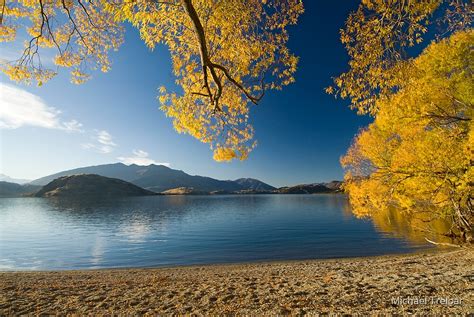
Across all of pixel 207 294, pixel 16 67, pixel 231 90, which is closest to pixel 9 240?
pixel 16 67

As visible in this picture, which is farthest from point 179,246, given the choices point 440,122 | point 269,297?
point 440,122

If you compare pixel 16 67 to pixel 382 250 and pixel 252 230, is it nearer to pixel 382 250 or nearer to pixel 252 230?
pixel 382 250

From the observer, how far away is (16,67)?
422 inches

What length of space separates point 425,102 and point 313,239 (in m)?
28.5

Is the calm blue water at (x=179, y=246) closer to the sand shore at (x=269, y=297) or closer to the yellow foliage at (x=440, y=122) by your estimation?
the yellow foliage at (x=440, y=122)

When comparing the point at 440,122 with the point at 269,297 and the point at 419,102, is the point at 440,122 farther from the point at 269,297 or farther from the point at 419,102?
the point at 269,297

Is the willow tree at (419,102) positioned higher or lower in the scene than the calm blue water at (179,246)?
higher

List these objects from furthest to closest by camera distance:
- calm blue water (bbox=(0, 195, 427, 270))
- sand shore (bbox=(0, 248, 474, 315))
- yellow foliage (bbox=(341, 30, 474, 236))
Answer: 1. calm blue water (bbox=(0, 195, 427, 270))
2. yellow foliage (bbox=(341, 30, 474, 236))
3. sand shore (bbox=(0, 248, 474, 315))

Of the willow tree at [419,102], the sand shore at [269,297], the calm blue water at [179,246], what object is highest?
the willow tree at [419,102]

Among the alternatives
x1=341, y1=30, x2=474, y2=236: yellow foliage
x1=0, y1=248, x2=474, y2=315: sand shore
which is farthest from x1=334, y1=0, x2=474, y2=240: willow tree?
x1=0, y1=248, x2=474, y2=315: sand shore

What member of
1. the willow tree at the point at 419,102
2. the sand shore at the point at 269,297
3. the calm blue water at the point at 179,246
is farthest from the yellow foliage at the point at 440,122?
the calm blue water at the point at 179,246

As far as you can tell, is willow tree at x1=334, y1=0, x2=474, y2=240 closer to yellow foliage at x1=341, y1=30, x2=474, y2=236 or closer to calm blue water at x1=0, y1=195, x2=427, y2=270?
yellow foliage at x1=341, y1=30, x2=474, y2=236

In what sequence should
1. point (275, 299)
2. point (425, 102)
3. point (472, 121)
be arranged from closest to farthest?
point (275, 299) < point (472, 121) < point (425, 102)

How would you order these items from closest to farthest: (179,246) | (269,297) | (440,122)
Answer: (269,297), (440,122), (179,246)
